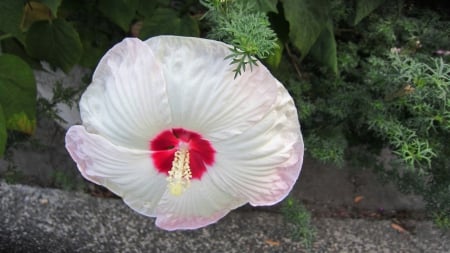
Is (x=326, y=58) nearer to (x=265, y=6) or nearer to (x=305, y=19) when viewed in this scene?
(x=305, y=19)

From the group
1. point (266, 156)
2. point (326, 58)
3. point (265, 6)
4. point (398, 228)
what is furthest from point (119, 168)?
point (398, 228)

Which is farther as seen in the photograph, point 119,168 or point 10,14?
point 10,14

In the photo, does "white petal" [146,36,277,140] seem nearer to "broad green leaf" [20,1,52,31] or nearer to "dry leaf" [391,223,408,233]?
"broad green leaf" [20,1,52,31]

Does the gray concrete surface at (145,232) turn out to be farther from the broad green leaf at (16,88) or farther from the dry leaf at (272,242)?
the broad green leaf at (16,88)

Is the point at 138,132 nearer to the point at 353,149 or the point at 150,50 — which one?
the point at 150,50

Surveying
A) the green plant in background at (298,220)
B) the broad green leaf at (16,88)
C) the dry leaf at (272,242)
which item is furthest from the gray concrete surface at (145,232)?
the broad green leaf at (16,88)

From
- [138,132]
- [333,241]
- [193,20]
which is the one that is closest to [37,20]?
[193,20]

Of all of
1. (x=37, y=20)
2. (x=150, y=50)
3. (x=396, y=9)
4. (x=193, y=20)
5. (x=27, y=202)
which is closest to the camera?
(x=150, y=50)
